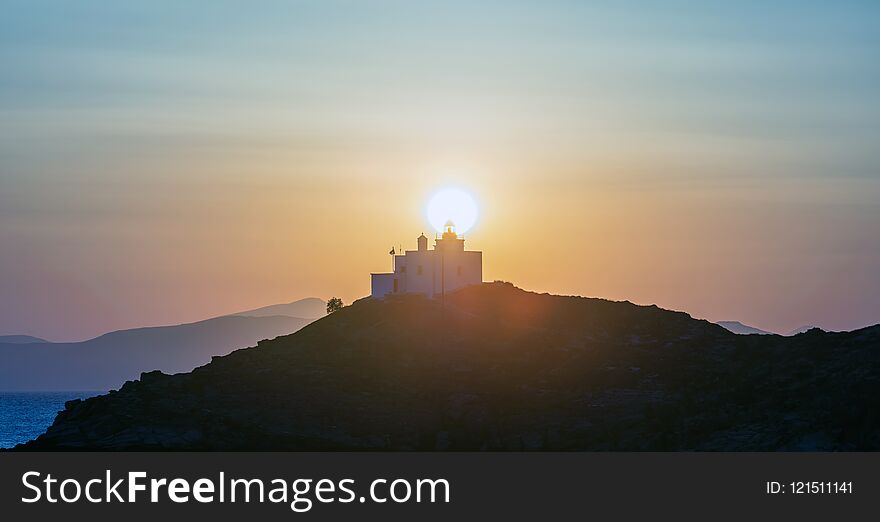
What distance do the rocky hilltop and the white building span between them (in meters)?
4.79

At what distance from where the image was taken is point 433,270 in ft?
441

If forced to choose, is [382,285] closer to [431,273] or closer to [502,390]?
[431,273]

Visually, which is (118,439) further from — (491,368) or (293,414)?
(491,368)

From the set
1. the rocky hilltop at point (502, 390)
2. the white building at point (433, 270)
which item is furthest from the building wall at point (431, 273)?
the rocky hilltop at point (502, 390)

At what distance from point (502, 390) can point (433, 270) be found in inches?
911

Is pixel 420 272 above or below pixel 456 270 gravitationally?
below

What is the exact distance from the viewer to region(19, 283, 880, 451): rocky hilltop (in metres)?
104

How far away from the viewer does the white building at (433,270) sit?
13450 centimetres

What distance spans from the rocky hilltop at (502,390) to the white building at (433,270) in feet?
15.7

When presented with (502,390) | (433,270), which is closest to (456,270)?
(433,270)
